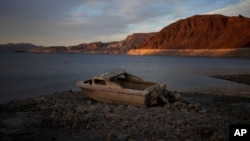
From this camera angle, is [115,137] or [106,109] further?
[106,109]

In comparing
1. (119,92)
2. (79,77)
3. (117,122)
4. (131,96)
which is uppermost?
(119,92)

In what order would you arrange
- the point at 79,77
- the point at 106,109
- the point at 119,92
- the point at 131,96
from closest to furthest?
1. the point at 106,109
2. the point at 131,96
3. the point at 119,92
4. the point at 79,77

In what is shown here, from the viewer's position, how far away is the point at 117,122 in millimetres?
10766

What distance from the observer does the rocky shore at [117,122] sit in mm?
9258

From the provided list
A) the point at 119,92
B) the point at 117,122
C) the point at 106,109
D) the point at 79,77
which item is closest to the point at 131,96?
the point at 119,92

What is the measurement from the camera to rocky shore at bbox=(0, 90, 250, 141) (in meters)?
9.26

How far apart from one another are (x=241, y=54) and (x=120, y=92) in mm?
165008

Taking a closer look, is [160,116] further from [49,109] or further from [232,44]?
[232,44]

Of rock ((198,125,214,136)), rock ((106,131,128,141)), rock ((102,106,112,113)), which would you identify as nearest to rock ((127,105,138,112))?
rock ((102,106,112,113))

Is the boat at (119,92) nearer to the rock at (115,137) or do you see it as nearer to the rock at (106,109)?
the rock at (106,109)

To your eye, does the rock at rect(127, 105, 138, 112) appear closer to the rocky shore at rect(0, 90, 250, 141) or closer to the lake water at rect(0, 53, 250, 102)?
the rocky shore at rect(0, 90, 250, 141)

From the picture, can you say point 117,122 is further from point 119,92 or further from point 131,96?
point 119,92

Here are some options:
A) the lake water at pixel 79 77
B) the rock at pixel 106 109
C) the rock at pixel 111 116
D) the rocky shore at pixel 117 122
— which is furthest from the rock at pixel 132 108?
the lake water at pixel 79 77

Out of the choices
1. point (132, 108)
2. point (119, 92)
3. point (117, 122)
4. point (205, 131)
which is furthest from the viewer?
point (119, 92)
